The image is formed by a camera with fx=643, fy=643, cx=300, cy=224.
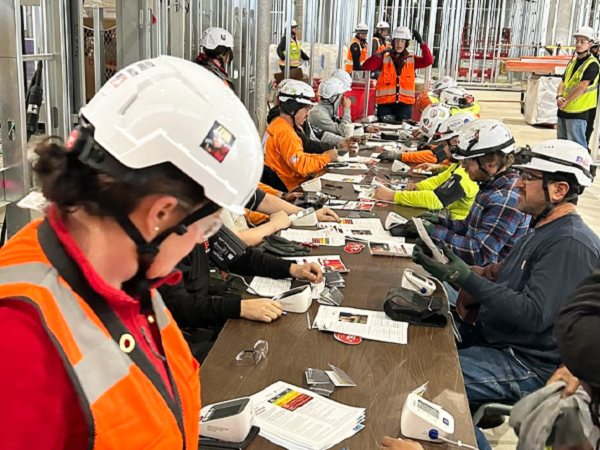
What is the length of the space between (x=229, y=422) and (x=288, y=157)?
3.86 metres


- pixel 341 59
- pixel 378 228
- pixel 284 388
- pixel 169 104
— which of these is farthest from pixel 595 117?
pixel 169 104

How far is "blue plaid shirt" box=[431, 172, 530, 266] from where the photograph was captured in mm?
3383

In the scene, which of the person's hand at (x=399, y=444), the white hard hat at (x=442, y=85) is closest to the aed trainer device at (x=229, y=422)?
the person's hand at (x=399, y=444)

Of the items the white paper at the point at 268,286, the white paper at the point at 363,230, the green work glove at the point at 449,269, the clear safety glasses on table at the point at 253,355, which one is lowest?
the white paper at the point at 363,230

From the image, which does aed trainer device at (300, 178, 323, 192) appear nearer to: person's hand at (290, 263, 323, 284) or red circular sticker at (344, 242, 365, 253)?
red circular sticker at (344, 242, 365, 253)

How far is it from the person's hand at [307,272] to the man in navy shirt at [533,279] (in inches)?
17.3

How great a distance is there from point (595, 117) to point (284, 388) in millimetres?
8442

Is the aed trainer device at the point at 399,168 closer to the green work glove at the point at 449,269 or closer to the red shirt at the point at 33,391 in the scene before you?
the green work glove at the point at 449,269

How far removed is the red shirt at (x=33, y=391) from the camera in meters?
0.83

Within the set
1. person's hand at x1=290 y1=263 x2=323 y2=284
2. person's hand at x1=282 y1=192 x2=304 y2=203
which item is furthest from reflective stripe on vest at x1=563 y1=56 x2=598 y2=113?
person's hand at x1=290 y1=263 x2=323 y2=284

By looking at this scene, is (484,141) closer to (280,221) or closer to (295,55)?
(280,221)

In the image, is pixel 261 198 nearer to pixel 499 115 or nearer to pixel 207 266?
pixel 207 266

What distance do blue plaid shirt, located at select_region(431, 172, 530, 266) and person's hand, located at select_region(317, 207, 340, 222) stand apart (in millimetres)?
682

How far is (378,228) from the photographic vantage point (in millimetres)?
3645
